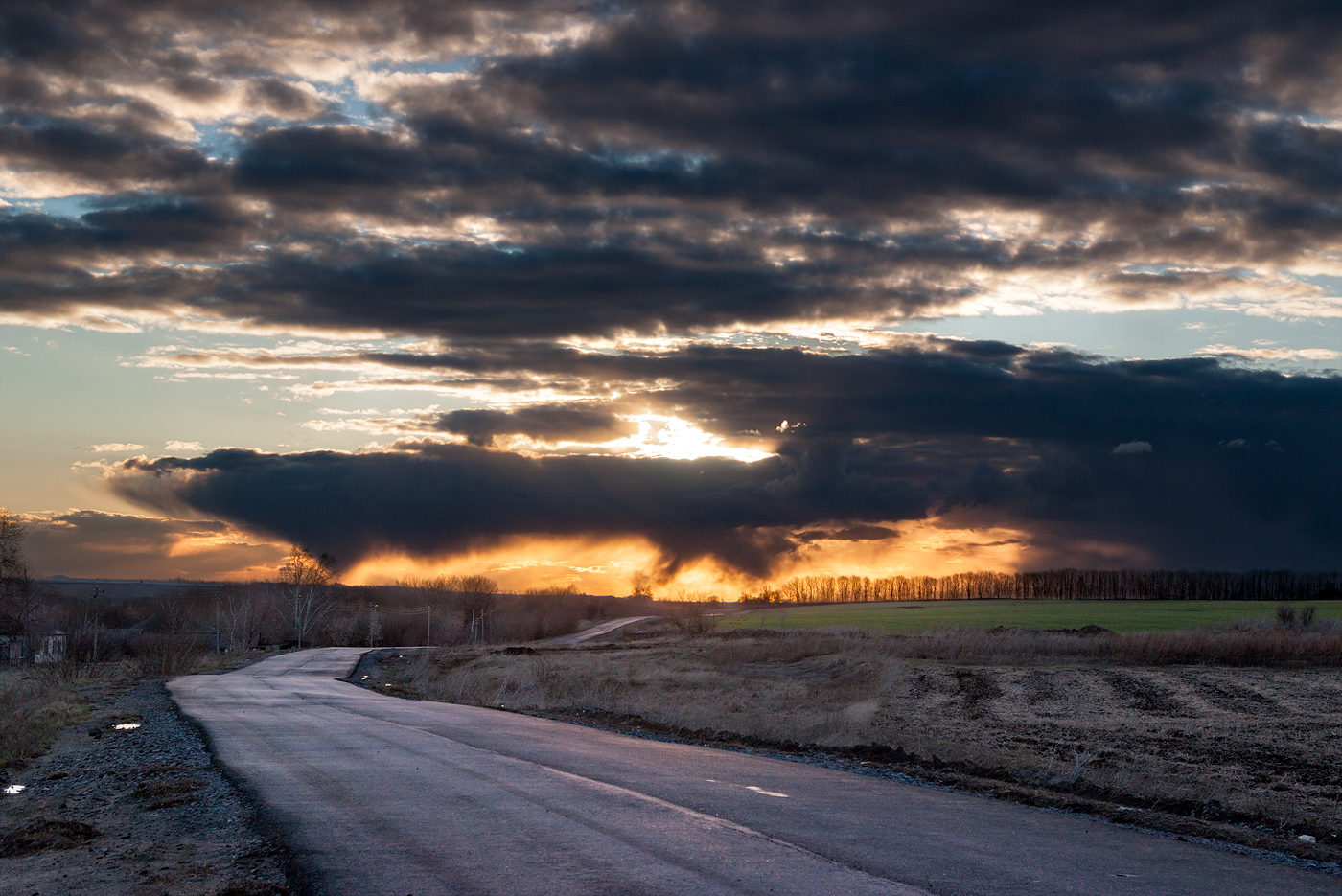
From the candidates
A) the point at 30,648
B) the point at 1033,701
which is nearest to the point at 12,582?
the point at 30,648

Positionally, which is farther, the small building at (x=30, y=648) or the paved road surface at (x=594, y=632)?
the paved road surface at (x=594, y=632)

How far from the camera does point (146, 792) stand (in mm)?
15914

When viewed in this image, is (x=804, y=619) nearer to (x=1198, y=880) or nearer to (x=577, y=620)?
(x=577, y=620)

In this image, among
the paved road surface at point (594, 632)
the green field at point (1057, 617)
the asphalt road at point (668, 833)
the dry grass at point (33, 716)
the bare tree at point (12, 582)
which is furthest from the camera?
the paved road surface at point (594, 632)

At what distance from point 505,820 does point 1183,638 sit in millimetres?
60318

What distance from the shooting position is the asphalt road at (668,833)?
395 inches

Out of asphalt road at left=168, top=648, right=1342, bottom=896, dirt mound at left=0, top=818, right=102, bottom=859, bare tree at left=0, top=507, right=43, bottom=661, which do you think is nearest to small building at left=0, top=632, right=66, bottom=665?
bare tree at left=0, top=507, right=43, bottom=661

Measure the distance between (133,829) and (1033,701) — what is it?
34254 mm

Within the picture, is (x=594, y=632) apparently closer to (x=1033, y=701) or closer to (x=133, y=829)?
(x=1033, y=701)

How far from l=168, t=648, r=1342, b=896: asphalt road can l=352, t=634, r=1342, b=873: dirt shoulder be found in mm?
2062

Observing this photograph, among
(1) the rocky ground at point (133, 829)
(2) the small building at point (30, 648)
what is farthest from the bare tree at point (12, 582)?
(1) the rocky ground at point (133, 829)

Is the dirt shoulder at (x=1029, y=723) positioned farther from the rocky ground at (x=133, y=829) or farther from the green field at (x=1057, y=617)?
the green field at (x=1057, y=617)

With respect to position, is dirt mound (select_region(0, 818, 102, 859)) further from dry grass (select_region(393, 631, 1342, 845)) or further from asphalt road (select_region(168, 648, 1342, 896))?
dry grass (select_region(393, 631, 1342, 845))

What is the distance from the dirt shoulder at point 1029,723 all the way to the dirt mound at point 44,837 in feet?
46.0
